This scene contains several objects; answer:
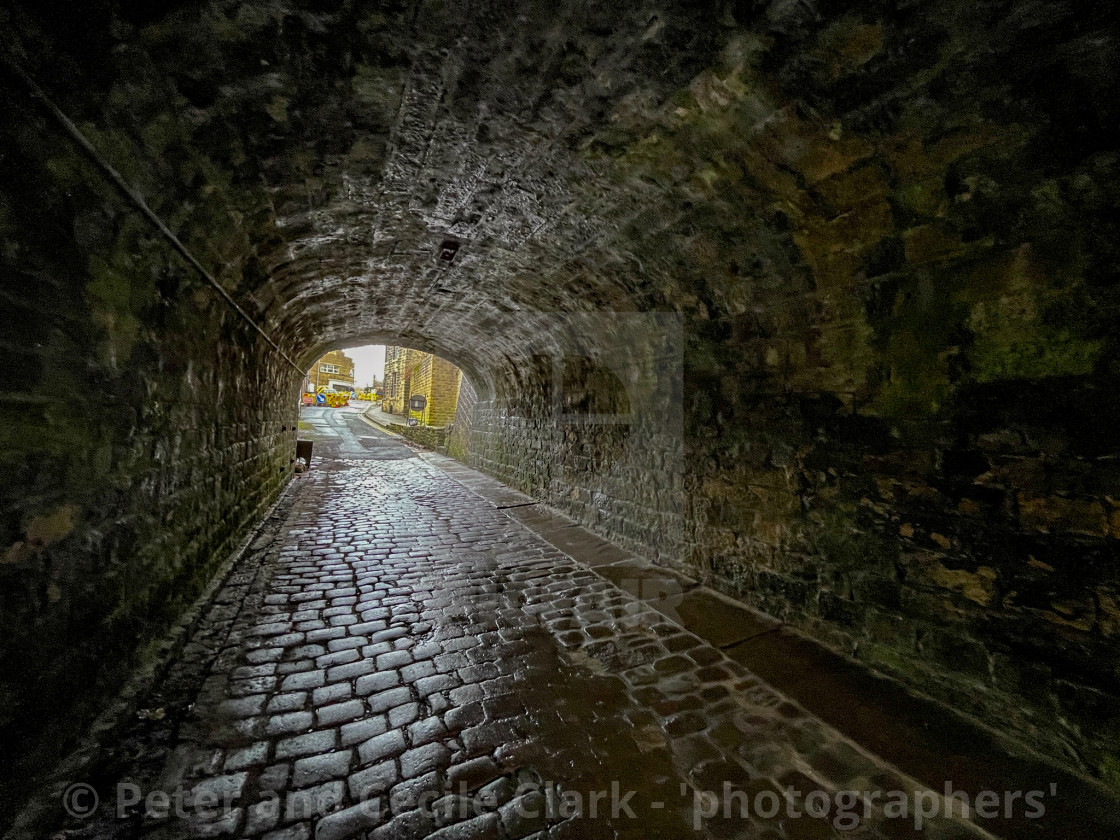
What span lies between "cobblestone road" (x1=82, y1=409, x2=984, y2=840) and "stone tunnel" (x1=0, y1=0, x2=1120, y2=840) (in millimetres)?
24

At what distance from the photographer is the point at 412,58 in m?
2.24

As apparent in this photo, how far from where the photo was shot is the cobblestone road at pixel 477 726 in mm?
1824

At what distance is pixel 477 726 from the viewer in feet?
7.71

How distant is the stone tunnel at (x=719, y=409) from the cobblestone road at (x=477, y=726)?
0.02m

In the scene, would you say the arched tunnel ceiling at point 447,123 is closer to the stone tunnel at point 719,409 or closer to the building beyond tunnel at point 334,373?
the stone tunnel at point 719,409

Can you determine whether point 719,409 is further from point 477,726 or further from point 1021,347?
point 477,726

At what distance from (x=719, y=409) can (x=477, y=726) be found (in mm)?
3217

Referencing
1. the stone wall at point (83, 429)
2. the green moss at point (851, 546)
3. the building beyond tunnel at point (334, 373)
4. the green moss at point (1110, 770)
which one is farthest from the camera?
the building beyond tunnel at point (334, 373)

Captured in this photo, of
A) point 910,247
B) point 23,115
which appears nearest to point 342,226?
point 23,115

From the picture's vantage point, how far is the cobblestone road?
182 cm

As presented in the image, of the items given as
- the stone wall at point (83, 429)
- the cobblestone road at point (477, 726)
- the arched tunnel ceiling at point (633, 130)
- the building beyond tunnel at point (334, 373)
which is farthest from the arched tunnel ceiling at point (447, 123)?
the building beyond tunnel at point (334, 373)

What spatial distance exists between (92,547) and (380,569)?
8.90 feet

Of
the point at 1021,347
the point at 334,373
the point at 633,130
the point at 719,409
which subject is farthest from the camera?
the point at 334,373

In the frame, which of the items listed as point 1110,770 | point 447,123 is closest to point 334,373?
point 447,123
